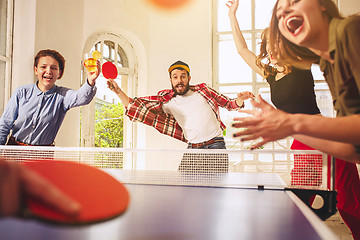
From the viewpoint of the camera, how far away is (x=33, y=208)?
0.53 metres

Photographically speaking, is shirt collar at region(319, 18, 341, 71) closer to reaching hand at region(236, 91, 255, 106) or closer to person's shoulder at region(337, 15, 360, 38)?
person's shoulder at region(337, 15, 360, 38)

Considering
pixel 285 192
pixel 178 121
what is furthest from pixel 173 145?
pixel 285 192

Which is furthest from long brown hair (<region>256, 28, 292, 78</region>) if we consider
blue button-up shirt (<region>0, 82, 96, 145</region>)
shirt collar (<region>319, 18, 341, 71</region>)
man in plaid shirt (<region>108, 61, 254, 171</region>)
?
blue button-up shirt (<region>0, 82, 96, 145</region>)

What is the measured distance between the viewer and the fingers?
0.51 metres

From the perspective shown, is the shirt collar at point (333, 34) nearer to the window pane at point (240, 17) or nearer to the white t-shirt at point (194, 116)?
the white t-shirt at point (194, 116)

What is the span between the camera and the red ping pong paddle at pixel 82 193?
0.52 m

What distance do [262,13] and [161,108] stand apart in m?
3.17

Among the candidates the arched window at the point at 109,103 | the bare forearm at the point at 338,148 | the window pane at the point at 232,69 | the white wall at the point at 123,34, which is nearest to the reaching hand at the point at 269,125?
the bare forearm at the point at 338,148

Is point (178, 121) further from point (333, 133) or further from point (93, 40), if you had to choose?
point (333, 133)

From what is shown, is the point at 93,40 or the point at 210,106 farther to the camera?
the point at 93,40

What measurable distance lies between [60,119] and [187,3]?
355cm

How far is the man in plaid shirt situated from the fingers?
3091 mm

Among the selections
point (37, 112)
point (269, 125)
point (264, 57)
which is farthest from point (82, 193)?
point (37, 112)

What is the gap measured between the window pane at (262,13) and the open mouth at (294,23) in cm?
502
